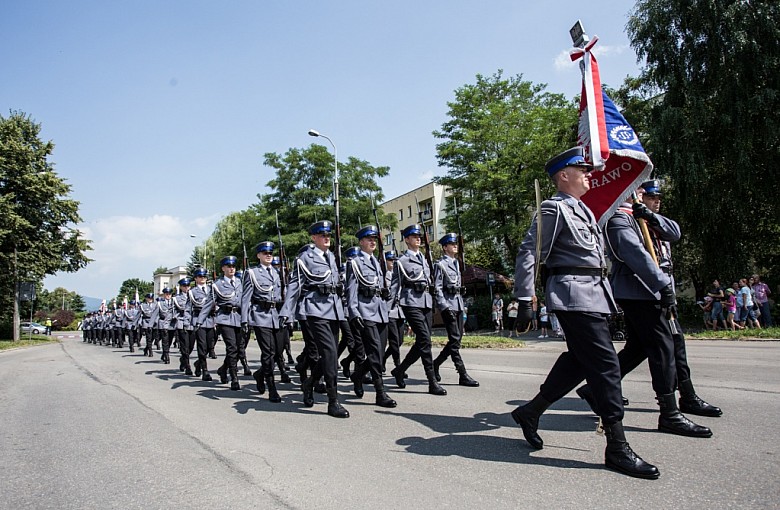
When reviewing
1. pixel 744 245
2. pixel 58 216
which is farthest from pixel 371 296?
pixel 58 216

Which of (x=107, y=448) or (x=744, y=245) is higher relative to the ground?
(x=744, y=245)

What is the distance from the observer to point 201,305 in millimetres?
11148

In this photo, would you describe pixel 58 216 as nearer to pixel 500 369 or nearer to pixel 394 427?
pixel 500 369

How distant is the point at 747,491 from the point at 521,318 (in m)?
1.62

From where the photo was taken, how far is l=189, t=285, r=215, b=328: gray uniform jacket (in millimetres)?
10422

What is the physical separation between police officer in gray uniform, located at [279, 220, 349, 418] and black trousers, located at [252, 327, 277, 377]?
0.86 meters

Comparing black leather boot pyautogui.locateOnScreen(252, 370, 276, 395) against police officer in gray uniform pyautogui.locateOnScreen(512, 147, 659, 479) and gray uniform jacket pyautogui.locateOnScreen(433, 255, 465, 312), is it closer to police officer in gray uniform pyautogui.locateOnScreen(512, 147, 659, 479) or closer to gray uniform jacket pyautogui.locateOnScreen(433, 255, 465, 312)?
gray uniform jacket pyautogui.locateOnScreen(433, 255, 465, 312)

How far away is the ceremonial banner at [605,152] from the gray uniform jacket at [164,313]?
11.8 m

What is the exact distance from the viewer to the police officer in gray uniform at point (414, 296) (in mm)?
7389

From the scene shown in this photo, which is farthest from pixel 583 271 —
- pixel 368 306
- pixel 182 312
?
pixel 182 312

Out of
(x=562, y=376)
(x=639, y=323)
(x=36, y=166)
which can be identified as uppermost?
(x=36, y=166)

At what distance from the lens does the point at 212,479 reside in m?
3.90

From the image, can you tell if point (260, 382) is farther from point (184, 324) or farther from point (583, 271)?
point (583, 271)

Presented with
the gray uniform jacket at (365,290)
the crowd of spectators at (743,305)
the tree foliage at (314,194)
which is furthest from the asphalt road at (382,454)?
the tree foliage at (314,194)
